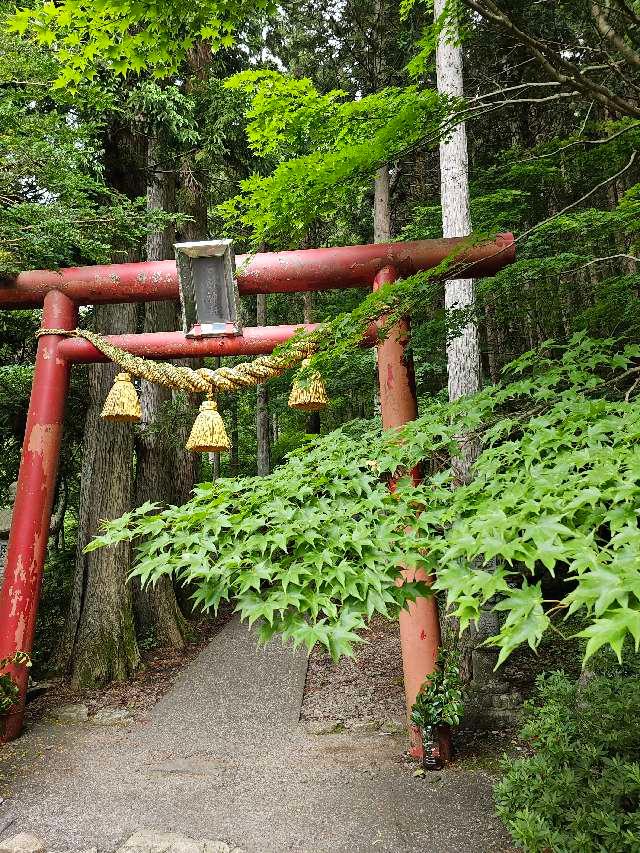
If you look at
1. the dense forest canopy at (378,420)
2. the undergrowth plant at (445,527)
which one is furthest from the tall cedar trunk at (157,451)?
the undergrowth plant at (445,527)

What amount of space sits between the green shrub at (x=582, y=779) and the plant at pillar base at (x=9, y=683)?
3.63 meters

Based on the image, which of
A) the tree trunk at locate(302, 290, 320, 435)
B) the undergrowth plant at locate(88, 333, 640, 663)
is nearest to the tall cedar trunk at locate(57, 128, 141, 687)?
the undergrowth plant at locate(88, 333, 640, 663)

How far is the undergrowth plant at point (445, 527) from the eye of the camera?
4.08 feet

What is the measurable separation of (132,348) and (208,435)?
106 centimetres

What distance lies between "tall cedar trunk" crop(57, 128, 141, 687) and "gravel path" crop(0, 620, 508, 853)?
1.00 m

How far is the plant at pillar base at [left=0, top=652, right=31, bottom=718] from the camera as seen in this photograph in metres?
4.21

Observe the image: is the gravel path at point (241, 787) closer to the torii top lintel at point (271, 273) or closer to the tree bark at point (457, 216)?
the tree bark at point (457, 216)

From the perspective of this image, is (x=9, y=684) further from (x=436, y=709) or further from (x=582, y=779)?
(x=582, y=779)

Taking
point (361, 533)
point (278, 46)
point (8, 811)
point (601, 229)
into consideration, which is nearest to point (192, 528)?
point (361, 533)

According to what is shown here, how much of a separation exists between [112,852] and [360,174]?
4181 millimetres

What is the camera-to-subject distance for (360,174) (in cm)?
284

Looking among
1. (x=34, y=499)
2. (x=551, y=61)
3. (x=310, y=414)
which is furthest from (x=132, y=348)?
(x=310, y=414)

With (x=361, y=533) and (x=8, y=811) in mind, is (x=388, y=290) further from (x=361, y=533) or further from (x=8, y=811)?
(x=8, y=811)

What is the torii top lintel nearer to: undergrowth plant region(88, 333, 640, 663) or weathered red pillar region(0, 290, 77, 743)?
weathered red pillar region(0, 290, 77, 743)
